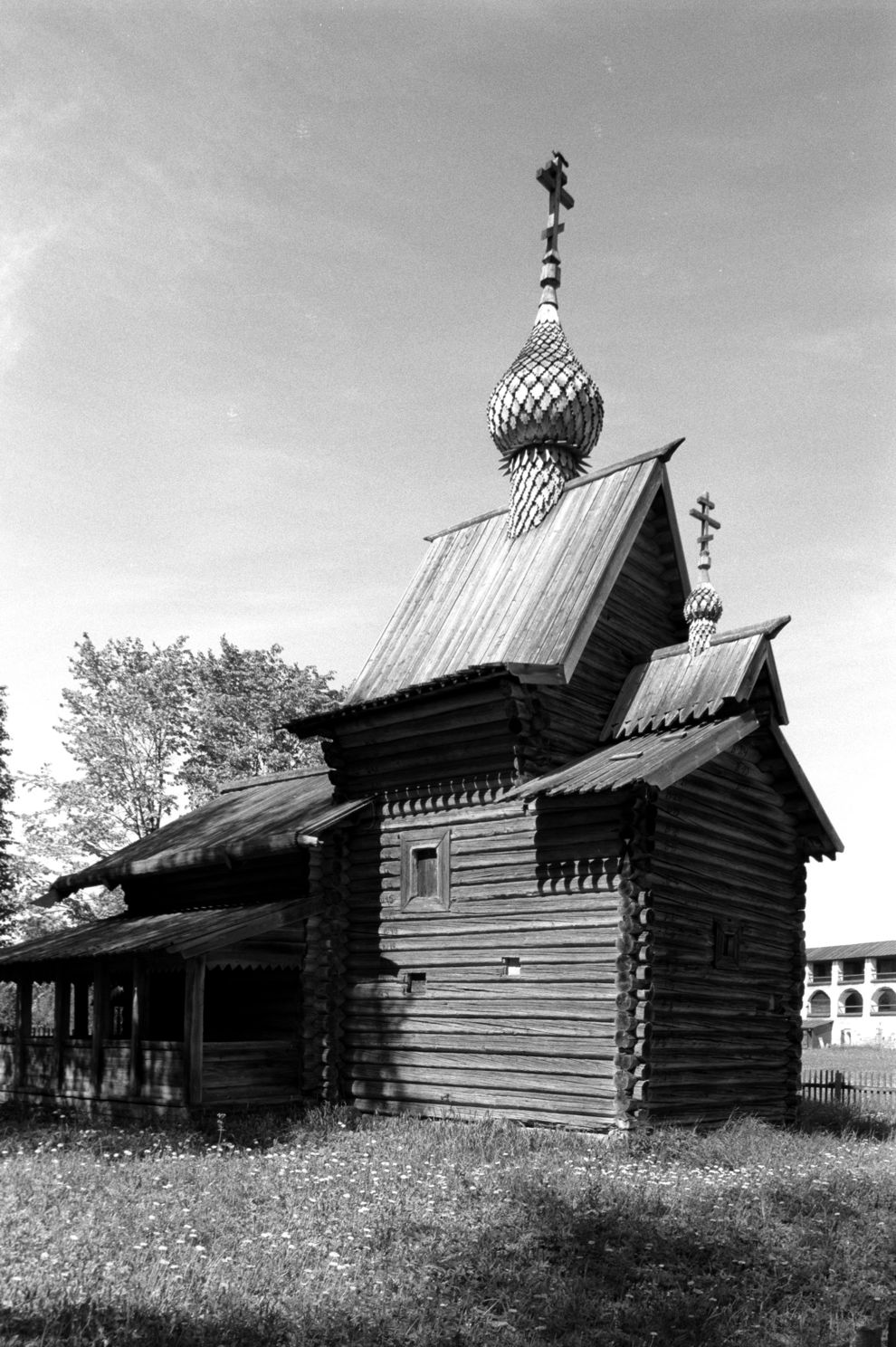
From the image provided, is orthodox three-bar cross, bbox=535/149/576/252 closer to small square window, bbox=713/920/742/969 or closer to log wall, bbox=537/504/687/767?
log wall, bbox=537/504/687/767

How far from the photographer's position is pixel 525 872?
19.7 m

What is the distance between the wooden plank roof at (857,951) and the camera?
82.2m

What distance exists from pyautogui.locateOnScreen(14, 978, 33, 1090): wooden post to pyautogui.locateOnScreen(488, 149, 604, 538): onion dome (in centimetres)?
1268

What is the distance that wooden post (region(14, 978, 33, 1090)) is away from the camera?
24094 millimetres

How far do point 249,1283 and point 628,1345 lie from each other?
3.04m

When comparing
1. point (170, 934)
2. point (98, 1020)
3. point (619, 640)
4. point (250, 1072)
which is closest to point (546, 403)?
point (619, 640)

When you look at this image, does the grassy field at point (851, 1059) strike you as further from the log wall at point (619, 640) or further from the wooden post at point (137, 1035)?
the wooden post at point (137, 1035)

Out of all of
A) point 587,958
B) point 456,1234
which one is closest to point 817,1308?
point 456,1234

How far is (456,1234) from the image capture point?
39.9 ft

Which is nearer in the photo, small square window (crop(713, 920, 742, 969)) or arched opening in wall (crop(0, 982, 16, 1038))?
small square window (crop(713, 920, 742, 969))

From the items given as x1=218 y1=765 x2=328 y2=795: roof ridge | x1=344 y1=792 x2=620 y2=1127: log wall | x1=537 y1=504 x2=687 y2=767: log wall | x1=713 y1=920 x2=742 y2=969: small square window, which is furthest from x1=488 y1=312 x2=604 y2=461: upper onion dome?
x1=713 y1=920 x2=742 y2=969: small square window

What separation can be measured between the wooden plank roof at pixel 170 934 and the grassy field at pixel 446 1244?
336 centimetres

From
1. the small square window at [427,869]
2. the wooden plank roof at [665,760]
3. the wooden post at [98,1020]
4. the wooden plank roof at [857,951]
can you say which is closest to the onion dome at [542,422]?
the wooden plank roof at [665,760]

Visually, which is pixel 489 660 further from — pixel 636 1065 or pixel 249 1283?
pixel 249 1283
